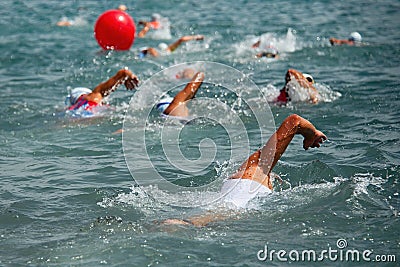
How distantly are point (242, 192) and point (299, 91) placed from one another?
14.3 ft

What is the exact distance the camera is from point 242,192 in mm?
5617

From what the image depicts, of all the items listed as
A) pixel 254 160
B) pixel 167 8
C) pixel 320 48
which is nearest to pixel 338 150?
pixel 254 160

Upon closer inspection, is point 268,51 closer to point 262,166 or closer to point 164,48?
point 164,48

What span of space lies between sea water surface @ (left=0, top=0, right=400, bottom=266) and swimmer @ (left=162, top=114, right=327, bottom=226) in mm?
143

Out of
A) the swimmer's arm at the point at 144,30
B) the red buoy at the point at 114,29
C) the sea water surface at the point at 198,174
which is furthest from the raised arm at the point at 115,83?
the swimmer's arm at the point at 144,30

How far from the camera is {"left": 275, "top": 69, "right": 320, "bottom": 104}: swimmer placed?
955 centimetres

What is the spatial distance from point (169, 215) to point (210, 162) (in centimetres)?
178

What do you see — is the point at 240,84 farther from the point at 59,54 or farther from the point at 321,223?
the point at 321,223

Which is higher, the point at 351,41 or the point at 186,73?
the point at 351,41

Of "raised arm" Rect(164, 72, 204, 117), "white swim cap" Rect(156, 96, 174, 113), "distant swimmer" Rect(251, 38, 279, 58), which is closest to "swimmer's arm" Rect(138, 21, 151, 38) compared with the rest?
"distant swimmer" Rect(251, 38, 279, 58)

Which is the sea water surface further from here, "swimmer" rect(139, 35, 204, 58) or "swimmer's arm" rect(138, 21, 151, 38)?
"swimmer's arm" rect(138, 21, 151, 38)

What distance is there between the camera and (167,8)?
69.0ft

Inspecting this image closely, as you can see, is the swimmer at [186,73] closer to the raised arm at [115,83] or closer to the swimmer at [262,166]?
the raised arm at [115,83]

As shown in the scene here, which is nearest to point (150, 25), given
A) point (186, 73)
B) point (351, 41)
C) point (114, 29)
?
point (351, 41)
